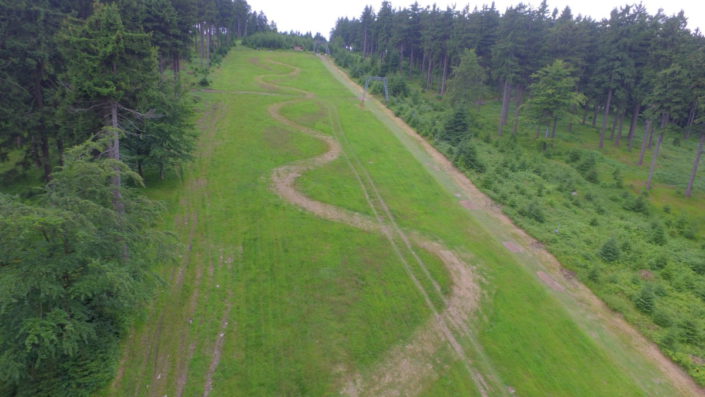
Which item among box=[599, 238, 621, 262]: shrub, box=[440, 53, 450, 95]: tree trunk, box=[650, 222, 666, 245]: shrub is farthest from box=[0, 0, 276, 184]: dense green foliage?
box=[440, 53, 450, 95]: tree trunk

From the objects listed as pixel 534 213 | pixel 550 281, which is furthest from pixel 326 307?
pixel 534 213

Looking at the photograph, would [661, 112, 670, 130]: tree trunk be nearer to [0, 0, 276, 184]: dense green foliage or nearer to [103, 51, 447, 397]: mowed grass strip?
[103, 51, 447, 397]: mowed grass strip

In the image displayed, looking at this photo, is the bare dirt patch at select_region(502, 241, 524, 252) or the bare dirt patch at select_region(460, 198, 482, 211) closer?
the bare dirt patch at select_region(502, 241, 524, 252)

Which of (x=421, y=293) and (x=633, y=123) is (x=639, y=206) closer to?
(x=633, y=123)

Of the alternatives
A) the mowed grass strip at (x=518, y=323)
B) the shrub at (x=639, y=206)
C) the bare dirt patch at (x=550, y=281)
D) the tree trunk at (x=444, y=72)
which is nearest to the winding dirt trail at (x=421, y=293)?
the mowed grass strip at (x=518, y=323)

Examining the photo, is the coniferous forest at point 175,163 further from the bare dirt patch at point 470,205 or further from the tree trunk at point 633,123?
the bare dirt patch at point 470,205

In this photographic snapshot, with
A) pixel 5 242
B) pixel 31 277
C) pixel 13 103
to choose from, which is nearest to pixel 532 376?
pixel 31 277

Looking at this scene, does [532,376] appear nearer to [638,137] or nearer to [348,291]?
[348,291]
